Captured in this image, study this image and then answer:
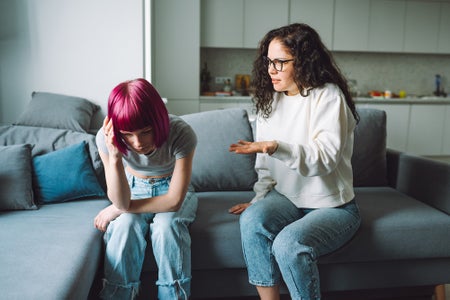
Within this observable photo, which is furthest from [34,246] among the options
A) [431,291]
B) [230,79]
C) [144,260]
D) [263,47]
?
[230,79]

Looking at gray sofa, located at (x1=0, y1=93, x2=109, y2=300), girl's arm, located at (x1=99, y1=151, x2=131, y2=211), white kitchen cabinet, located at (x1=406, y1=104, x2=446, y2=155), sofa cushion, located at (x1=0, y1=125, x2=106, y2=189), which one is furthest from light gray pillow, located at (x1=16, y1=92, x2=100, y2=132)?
white kitchen cabinet, located at (x1=406, y1=104, x2=446, y2=155)

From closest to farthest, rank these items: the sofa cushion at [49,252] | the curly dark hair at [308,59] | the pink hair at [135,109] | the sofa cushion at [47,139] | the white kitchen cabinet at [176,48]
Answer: the sofa cushion at [49,252] < the pink hair at [135,109] < the curly dark hair at [308,59] < the sofa cushion at [47,139] < the white kitchen cabinet at [176,48]

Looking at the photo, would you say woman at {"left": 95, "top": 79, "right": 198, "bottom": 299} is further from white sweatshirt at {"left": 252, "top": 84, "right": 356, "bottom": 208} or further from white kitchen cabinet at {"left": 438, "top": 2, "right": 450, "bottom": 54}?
white kitchen cabinet at {"left": 438, "top": 2, "right": 450, "bottom": 54}

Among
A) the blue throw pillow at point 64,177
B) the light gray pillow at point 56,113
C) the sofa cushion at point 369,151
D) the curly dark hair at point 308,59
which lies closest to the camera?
the curly dark hair at point 308,59

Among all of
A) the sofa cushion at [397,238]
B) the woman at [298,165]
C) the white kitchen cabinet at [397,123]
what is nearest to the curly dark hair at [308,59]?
the woman at [298,165]

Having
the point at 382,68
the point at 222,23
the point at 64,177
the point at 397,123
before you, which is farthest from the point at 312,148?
the point at 382,68

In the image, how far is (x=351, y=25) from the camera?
524cm

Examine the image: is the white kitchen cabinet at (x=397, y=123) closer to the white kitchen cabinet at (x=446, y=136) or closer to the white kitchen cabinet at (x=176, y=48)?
the white kitchen cabinet at (x=446, y=136)

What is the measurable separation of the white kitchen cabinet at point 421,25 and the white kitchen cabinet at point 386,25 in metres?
0.09

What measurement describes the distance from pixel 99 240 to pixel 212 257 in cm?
43

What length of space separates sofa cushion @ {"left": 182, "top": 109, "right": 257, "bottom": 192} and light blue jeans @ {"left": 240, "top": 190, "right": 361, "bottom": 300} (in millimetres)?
466

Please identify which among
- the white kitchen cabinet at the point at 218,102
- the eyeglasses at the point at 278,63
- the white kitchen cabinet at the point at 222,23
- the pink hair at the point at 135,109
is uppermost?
the white kitchen cabinet at the point at 222,23

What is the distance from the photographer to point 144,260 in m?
1.56

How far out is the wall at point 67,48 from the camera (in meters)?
2.56
